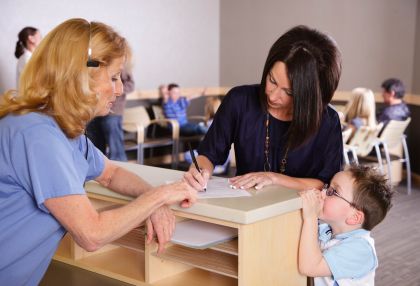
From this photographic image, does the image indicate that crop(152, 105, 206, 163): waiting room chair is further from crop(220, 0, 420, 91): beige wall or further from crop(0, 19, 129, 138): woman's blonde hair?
crop(0, 19, 129, 138): woman's blonde hair

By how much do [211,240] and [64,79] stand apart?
24.9 inches

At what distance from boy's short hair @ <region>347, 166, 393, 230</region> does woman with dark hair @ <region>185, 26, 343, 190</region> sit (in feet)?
0.70

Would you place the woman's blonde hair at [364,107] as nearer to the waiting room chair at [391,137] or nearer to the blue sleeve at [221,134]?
the waiting room chair at [391,137]

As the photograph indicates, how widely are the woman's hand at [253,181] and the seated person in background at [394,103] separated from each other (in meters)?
4.81

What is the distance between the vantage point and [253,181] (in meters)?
1.90

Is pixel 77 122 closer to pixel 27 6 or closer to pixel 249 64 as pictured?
pixel 27 6

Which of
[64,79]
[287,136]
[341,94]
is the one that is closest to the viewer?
[64,79]

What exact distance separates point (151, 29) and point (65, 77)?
22.0 ft

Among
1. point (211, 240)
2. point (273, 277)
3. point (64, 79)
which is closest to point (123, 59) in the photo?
point (64, 79)

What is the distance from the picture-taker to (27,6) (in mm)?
6590

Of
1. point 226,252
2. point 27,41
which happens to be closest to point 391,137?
point 27,41

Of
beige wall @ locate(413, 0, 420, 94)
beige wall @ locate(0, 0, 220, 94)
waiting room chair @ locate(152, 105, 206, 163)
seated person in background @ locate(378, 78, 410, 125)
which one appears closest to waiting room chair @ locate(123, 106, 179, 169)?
waiting room chair @ locate(152, 105, 206, 163)

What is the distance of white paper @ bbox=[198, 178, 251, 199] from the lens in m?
1.74

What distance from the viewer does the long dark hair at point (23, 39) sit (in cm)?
599
